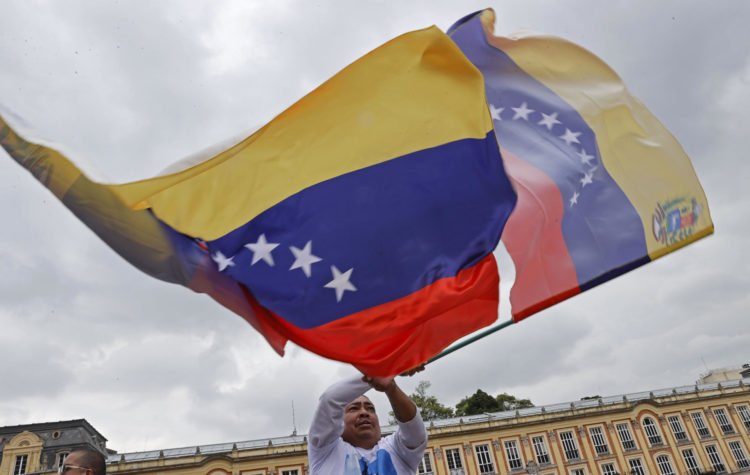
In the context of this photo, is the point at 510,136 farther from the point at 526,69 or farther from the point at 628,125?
the point at 628,125

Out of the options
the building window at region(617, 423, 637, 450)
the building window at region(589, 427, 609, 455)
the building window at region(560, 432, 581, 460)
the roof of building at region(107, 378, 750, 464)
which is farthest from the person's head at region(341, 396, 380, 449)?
the building window at region(617, 423, 637, 450)

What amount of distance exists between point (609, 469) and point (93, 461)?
4678cm

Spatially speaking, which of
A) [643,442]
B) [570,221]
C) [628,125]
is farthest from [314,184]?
[643,442]

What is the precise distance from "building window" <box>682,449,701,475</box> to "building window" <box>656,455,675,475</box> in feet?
5.62

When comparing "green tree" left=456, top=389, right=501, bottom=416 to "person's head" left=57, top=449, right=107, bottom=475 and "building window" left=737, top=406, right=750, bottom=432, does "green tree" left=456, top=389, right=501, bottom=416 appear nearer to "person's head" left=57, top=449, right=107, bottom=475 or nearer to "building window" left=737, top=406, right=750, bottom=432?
"building window" left=737, top=406, right=750, bottom=432

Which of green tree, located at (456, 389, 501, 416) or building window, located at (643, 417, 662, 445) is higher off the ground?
green tree, located at (456, 389, 501, 416)

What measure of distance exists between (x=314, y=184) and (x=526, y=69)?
3.25 metres

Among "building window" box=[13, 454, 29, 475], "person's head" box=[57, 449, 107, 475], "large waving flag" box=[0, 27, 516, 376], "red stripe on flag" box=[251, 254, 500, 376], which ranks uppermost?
"building window" box=[13, 454, 29, 475]

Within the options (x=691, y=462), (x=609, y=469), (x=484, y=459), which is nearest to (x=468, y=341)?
(x=484, y=459)

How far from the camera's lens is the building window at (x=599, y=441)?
4206 cm

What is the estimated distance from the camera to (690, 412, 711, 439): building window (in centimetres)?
4556

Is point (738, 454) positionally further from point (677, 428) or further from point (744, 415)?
point (677, 428)

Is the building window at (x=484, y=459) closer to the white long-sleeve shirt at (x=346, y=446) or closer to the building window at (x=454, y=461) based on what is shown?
the building window at (x=454, y=461)

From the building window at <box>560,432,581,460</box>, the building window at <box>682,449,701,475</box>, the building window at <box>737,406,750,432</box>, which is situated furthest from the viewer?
the building window at <box>737,406,750,432</box>
